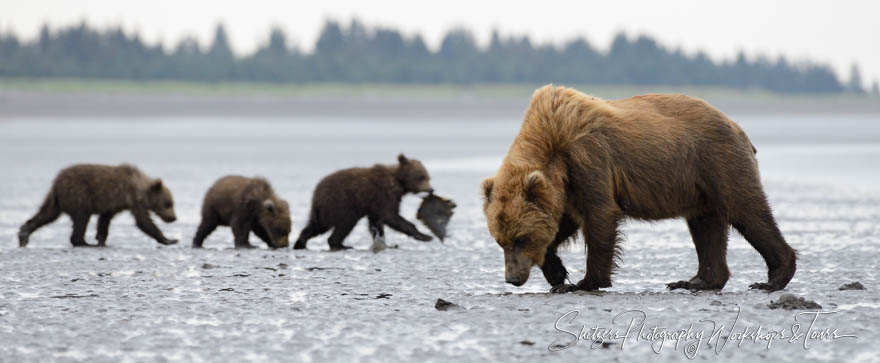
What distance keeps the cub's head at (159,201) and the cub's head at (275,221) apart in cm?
125

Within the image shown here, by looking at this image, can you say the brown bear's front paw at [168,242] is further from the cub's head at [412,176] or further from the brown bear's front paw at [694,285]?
the brown bear's front paw at [694,285]

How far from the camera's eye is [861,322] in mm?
6129

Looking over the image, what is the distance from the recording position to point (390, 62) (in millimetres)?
100625

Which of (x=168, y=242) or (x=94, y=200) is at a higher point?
(x=94, y=200)

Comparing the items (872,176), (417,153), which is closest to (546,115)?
(872,176)

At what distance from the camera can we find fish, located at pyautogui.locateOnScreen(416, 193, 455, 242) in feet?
37.0

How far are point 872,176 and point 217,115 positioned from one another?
122 feet

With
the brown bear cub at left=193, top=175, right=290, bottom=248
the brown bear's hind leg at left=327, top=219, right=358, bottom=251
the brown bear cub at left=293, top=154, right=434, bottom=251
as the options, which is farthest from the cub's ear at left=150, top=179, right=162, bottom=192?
the brown bear's hind leg at left=327, top=219, right=358, bottom=251

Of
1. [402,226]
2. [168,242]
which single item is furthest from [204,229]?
[402,226]

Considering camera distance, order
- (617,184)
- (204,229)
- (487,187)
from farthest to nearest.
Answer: (204,229), (617,184), (487,187)

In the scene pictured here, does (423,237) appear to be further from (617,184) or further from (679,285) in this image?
(617,184)

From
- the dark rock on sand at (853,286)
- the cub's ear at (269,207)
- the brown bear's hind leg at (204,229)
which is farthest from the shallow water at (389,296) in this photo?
the cub's ear at (269,207)

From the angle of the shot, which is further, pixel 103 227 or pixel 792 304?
pixel 103 227

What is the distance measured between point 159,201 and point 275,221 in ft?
4.94
